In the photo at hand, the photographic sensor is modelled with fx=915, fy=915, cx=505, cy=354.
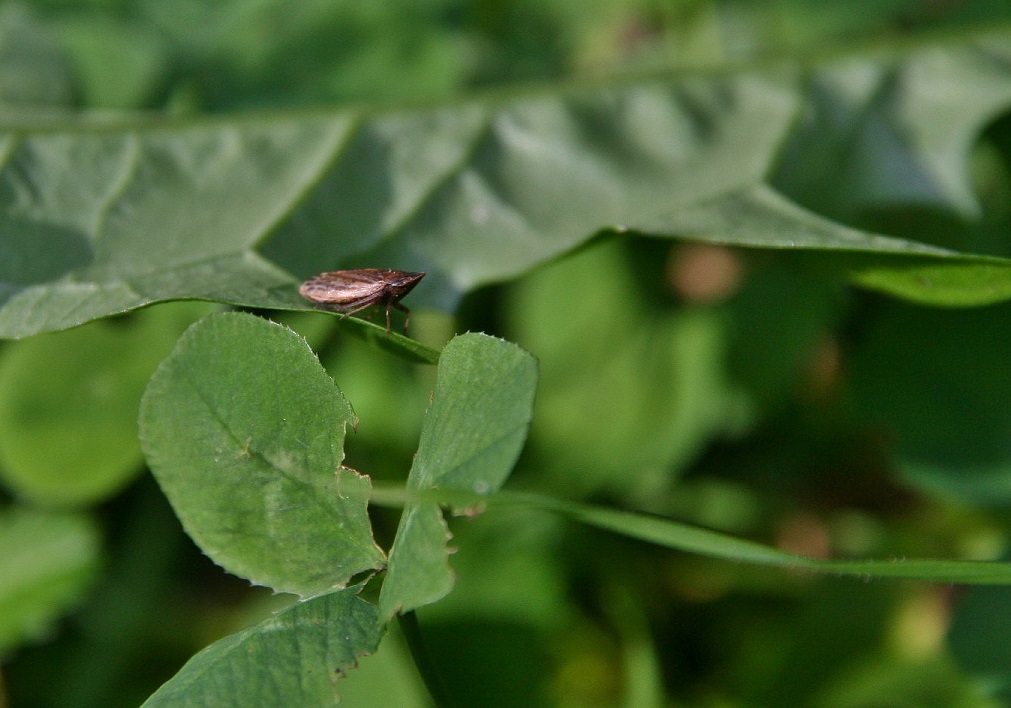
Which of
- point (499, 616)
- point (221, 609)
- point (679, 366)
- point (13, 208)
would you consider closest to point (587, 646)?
point (499, 616)

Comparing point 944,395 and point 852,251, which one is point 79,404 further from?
point 944,395

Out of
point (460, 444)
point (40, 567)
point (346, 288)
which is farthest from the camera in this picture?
point (40, 567)

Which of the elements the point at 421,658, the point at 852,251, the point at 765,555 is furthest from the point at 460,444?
the point at 852,251

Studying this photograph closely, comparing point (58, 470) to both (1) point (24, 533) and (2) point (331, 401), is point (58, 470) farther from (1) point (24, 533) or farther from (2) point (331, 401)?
(2) point (331, 401)

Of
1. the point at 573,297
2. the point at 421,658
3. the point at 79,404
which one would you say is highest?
the point at 421,658

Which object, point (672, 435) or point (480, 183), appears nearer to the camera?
point (480, 183)

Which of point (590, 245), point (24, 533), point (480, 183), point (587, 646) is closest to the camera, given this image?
point (590, 245)

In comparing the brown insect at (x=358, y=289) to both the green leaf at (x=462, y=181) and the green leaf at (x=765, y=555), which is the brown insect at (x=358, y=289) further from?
the green leaf at (x=765, y=555)
